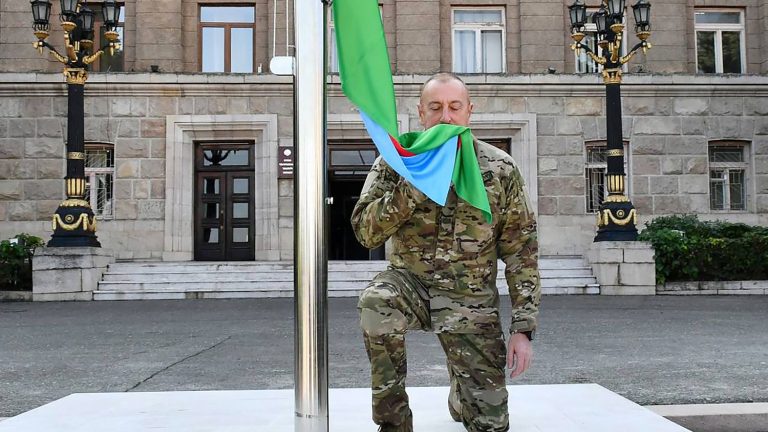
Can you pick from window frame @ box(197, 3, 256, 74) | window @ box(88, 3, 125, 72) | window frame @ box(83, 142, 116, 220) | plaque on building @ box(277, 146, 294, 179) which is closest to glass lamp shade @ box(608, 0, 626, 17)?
plaque on building @ box(277, 146, 294, 179)

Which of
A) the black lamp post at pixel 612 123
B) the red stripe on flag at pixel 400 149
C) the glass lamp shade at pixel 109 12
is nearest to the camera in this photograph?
the red stripe on flag at pixel 400 149

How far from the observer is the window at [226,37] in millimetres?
18438

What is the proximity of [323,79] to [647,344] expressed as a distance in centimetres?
596

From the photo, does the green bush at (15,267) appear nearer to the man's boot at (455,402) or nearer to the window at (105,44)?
the window at (105,44)

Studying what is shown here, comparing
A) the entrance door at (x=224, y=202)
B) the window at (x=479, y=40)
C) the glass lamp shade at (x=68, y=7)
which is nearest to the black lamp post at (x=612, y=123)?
the window at (x=479, y=40)

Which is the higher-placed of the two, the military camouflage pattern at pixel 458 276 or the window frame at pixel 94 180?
the window frame at pixel 94 180

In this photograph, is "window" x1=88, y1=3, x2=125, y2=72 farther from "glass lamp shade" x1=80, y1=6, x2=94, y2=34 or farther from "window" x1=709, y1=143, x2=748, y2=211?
"window" x1=709, y1=143, x2=748, y2=211

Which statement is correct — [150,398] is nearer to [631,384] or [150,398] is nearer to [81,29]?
[631,384]

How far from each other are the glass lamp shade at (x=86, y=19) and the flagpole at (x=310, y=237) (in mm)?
13490

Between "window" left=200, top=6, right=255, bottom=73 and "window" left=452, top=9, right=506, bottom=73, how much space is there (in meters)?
5.79

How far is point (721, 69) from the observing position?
738 inches

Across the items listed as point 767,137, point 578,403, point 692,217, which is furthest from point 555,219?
point 578,403

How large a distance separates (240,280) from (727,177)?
13.5m

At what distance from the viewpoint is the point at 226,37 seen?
18.5m
